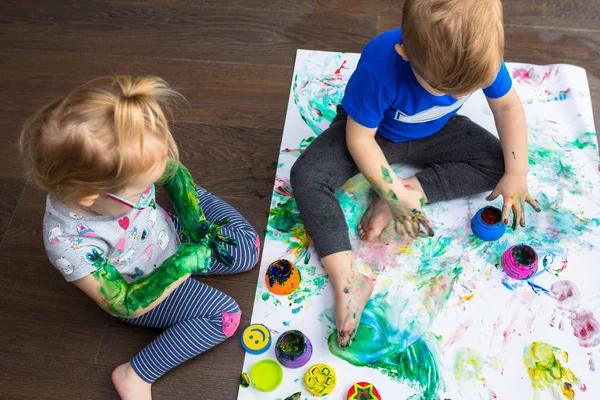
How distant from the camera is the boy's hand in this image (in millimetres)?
1113

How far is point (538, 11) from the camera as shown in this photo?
4.90ft

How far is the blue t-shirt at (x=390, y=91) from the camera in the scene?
3.22ft

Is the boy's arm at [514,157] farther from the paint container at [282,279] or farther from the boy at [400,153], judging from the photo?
the paint container at [282,279]

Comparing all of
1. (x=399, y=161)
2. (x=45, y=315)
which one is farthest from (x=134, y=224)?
(x=399, y=161)

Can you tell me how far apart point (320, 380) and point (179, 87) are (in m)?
0.79

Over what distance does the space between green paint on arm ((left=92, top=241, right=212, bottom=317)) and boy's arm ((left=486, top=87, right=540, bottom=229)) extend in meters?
0.59

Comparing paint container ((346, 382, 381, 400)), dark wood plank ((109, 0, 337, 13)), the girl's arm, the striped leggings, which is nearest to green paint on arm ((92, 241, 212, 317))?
the girl's arm

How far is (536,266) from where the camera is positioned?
3.59 feet

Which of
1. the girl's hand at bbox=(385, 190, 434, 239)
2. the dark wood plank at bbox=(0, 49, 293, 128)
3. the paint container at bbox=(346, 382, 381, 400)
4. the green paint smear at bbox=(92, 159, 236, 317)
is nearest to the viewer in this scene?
the green paint smear at bbox=(92, 159, 236, 317)

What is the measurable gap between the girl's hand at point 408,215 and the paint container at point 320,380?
300 millimetres

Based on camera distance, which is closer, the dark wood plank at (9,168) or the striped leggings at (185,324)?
the striped leggings at (185,324)

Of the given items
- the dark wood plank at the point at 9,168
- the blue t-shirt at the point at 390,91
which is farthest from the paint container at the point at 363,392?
the dark wood plank at the point at 9,168

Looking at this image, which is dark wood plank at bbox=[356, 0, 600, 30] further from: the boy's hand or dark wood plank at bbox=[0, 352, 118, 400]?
dark wood plank at bbox=[0, 352, 118, 400]

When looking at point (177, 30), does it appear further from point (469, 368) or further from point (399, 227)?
point (469, 368)
